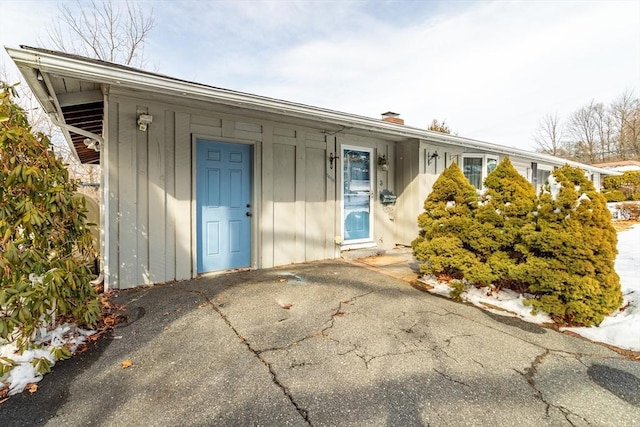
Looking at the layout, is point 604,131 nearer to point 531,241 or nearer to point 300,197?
point 531,241

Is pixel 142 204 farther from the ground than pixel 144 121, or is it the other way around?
pixel 144 121

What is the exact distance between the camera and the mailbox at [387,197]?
21.5ft

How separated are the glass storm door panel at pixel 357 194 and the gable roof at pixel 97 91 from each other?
680mm

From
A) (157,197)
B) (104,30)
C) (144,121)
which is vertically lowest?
(157,197)

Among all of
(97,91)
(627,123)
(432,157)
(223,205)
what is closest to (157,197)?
(223,205)

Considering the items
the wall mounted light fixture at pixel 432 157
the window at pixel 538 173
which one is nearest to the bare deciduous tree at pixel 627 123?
the window at pixel 538 173

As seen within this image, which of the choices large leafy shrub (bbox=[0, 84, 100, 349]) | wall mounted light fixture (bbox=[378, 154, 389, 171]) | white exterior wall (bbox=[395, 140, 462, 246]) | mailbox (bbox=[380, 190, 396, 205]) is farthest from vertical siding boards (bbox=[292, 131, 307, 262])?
large leafy shrub (bbox=[0, 84, 100, 349])

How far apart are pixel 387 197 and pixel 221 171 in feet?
11.8

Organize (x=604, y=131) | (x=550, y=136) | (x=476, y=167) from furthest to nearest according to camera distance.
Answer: (x=550, y=136) → (x=604, y=131) → (x=476, y=167)

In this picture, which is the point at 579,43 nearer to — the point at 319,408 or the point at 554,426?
the point at 554,426

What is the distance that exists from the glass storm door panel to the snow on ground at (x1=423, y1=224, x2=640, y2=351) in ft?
7.02

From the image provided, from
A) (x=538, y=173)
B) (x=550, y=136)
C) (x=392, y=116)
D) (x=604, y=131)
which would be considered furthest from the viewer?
(x=550, y=136)

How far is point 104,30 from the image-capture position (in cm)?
1184

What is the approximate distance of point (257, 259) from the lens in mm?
4852
